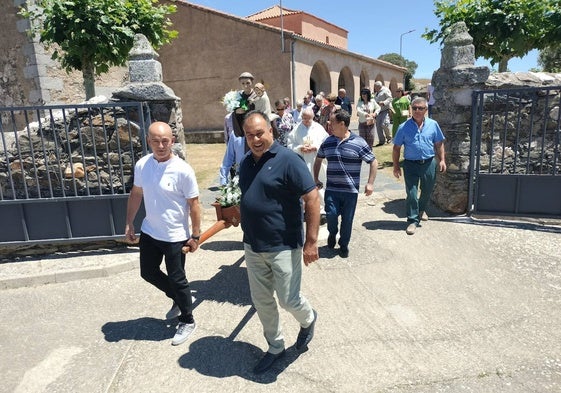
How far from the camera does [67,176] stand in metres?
5.03

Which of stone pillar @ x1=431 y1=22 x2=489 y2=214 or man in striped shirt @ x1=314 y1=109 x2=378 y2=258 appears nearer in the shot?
man in striped shirt @ x1=314 y1=109 x2=378 y2=258

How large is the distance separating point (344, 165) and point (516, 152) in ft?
9.31

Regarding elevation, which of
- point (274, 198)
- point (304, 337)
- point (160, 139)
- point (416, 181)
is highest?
point (160, 139)

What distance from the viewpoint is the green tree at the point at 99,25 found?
22.4ft

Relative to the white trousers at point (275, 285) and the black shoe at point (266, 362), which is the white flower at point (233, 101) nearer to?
the white trousers at point (275, 285)

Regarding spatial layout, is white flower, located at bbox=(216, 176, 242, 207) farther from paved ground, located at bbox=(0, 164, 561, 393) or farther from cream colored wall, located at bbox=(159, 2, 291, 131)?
cream colored wall, located at bbox=(159, 2, 291, 131)

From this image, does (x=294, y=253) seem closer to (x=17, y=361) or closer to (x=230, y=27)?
(x=17, y=361)

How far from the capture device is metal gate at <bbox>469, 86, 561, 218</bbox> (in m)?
5.54

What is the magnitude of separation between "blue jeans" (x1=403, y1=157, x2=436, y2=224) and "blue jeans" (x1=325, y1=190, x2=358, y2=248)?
1306 mm

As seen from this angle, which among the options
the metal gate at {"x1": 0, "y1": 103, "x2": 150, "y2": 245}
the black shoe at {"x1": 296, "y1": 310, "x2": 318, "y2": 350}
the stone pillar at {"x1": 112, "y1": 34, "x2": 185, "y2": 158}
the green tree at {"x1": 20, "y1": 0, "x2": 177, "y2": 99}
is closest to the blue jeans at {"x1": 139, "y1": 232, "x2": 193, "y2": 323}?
the black shoe at {"x1": 296, "y1": 310, "x2": 318, "y2": 350}

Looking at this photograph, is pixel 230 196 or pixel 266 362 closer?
pixel 266 362

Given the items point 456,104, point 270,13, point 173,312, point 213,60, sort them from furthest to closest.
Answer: point 270,13
point 213,60
point 456,104
point 173,312

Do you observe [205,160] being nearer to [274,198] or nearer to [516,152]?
[516,152]

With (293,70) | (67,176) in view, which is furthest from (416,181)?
(293,70)
